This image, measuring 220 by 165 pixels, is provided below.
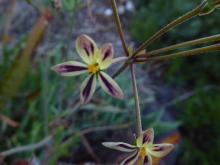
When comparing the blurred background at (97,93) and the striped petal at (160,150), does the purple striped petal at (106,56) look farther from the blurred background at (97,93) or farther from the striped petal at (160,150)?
the blurred background at (97,93)

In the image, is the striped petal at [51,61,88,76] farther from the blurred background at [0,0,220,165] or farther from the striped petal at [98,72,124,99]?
the blurred background at [0,0,220,165]

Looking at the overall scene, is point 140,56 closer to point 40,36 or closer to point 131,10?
point 40,36

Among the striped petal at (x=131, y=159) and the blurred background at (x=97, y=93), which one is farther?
the blurred background at (x=97, y=93)

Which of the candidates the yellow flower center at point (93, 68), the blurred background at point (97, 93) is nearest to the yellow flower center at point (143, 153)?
the yellow flower center at point (93, 68)

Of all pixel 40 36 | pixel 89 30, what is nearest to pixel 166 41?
pixel 89 30

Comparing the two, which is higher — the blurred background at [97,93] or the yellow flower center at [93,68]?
the blurred background at [97,93]

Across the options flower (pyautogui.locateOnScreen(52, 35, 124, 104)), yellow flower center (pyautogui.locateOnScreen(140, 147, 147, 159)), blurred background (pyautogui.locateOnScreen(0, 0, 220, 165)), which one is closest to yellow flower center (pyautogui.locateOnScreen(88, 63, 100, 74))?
flower (pyautogui.locateOnScreen(52, 35, 124, 104))

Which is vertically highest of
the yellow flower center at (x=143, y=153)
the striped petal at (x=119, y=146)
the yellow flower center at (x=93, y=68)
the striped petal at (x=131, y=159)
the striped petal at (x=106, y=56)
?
the striped petal at (x=106, y=56)

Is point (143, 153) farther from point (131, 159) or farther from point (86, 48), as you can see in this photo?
point (86, 48)
